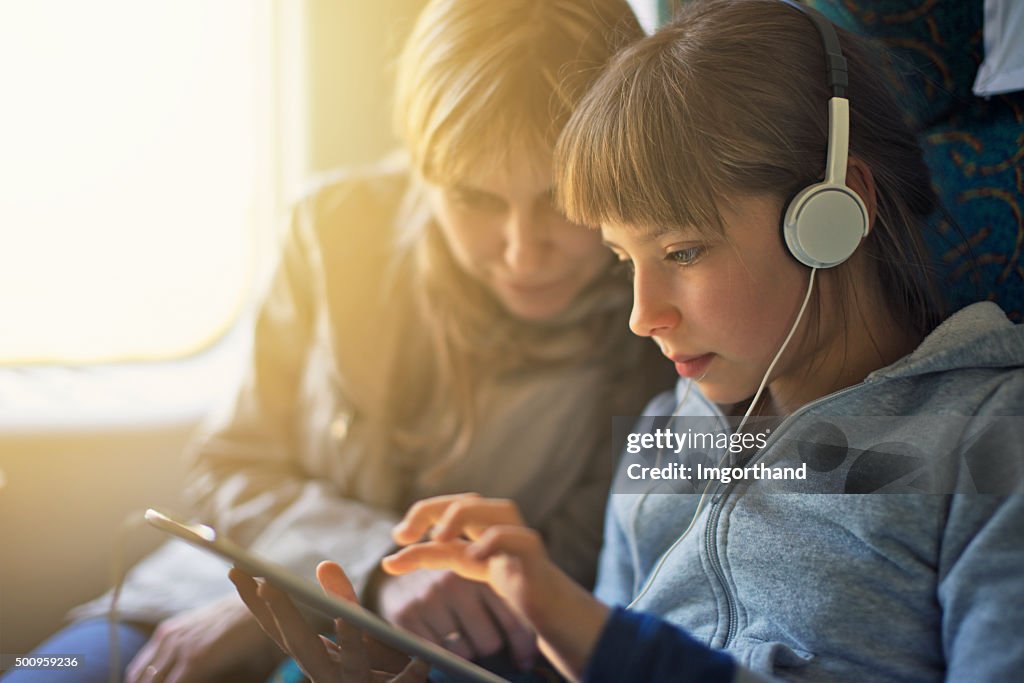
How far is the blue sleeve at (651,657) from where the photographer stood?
20.6 inches

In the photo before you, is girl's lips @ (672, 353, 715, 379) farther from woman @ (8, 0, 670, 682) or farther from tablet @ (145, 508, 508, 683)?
tablet @ (145, 508, 508, 683)

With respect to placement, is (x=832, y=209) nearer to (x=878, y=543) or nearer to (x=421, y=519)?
(x=878, y=543)

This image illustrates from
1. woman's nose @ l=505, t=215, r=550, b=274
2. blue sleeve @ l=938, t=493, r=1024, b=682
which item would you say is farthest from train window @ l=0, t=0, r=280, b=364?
blue sleeve @ l=938, t=493, r=1024, b=682

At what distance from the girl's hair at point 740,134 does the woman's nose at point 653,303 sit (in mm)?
44

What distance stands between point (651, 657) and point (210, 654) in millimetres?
504

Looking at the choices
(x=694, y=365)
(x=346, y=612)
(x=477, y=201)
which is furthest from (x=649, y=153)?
(x=346, y=612)

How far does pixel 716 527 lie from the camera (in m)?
0.68

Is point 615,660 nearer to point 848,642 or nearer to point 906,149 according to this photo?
point 848,642

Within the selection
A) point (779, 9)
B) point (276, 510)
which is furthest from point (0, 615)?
point (779, 9)

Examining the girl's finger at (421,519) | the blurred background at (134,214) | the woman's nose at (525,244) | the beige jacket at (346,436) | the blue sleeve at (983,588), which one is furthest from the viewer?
the blurred background at (134,214)

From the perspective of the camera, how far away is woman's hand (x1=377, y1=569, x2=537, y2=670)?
0.77 metres

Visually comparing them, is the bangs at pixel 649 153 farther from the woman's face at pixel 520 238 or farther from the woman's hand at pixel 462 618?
the woman's hand at pixel 462 618

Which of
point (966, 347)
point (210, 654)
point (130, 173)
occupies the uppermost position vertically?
point (130, 173)

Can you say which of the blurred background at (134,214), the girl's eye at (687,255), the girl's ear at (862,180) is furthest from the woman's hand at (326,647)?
the blurred background at (134,214)
